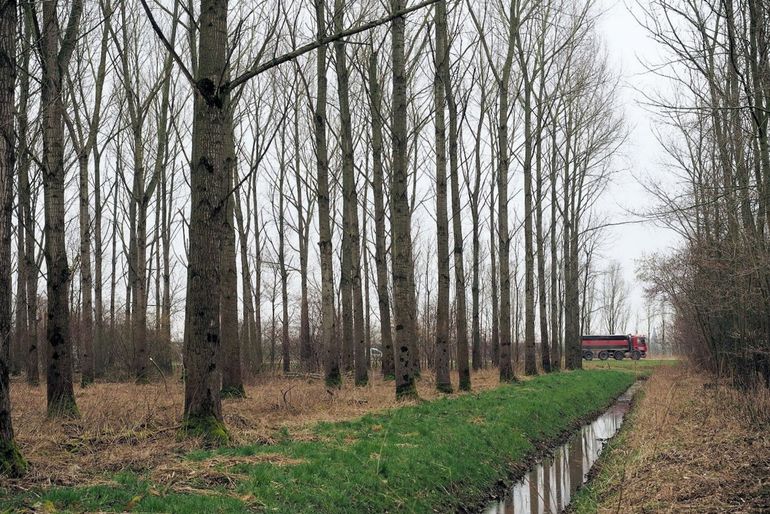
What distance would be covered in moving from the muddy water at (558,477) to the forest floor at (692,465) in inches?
10.1

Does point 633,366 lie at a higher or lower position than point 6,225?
lower

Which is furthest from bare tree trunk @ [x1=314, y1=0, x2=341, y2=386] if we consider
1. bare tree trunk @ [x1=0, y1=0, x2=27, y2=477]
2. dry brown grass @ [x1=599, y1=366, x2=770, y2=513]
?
bare tree trunk @ [x1=0, y1=0, x2=27, y2=477]

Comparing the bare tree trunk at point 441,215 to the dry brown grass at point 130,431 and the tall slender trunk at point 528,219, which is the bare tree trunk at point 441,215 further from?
the tall slender trunk at point 528,219

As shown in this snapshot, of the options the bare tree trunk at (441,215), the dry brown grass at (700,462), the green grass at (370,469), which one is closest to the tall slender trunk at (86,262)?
the bare tree trunk at (441,215)

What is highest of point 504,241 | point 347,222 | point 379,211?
point 379,211

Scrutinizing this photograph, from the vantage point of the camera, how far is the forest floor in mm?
6473

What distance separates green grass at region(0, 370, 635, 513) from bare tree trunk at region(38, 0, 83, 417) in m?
3.22

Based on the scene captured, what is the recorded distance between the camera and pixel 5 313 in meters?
5.73

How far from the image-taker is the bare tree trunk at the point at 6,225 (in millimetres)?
5492

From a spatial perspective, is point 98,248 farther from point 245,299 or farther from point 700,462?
point 700,462

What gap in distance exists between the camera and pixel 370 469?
6.93m

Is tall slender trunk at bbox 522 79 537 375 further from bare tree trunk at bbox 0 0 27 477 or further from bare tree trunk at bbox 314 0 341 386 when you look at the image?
bare tree trunk at bbox 0 0 27 477

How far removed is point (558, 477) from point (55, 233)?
780cm

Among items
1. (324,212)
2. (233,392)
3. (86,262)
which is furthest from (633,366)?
(86,262)
